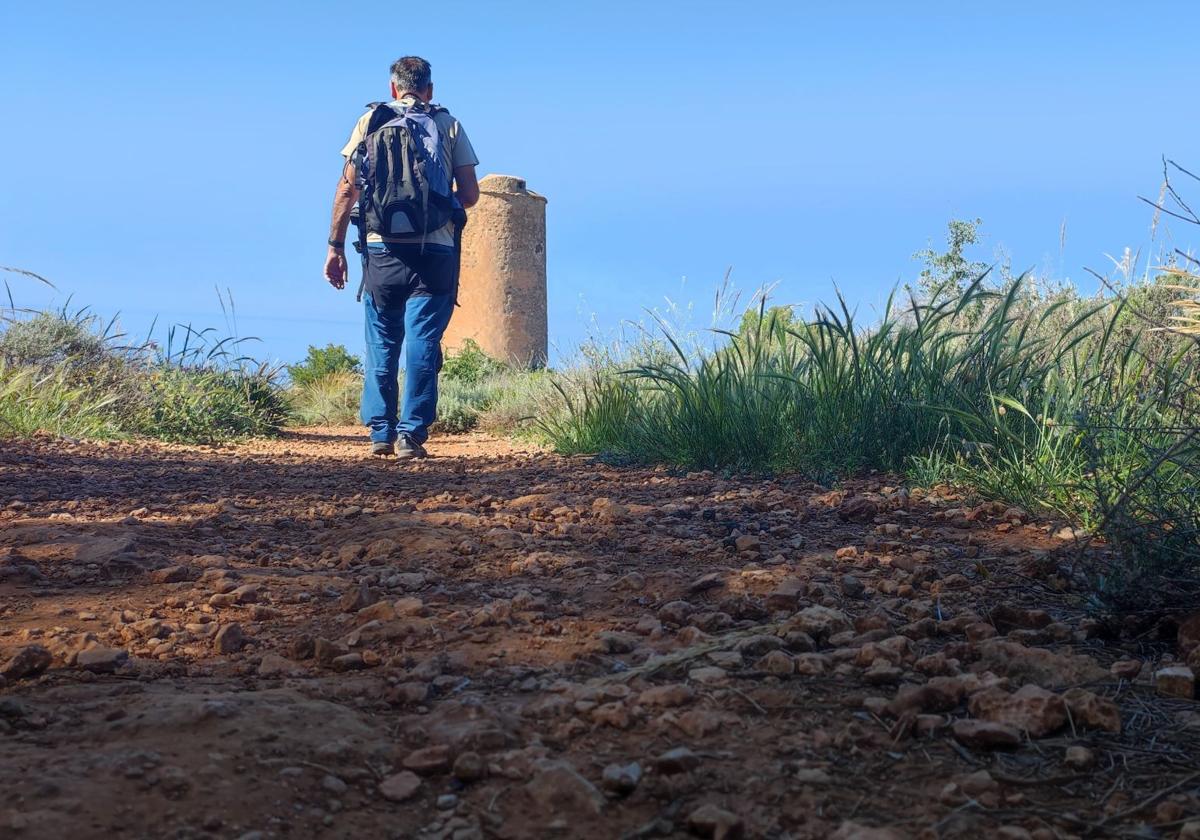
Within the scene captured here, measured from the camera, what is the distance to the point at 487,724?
164 cm

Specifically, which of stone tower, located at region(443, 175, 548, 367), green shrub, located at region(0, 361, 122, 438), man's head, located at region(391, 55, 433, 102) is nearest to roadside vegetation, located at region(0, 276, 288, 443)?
green shrub, located at region(0, 361, 122, 438)

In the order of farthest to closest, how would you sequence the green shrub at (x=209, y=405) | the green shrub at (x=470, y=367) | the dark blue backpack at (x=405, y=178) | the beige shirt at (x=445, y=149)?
the green shrub at (x=470, y=367) < the green shrub at (x=209, y=405) < the beige shirt at (x=445, y=149) < the dark blue backpack at (x=405, y=178)

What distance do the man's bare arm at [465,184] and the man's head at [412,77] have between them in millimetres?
520

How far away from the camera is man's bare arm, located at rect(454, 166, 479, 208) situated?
6996 millimetres

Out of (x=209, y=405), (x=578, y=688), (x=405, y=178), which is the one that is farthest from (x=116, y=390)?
(x=578, y=688)

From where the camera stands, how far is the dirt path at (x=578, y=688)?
1.42 meters

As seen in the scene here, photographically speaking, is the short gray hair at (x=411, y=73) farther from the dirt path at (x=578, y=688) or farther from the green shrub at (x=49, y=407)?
the dirt path at (x=578, y=688)

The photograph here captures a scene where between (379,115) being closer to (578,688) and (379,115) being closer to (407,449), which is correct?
(407,449)

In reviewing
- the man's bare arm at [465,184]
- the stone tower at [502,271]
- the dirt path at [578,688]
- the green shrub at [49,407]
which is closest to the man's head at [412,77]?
the man's bare arm at [465,184]

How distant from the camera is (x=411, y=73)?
22.5 feet

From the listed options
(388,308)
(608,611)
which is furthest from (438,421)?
(608,611)

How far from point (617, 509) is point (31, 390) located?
244 inches

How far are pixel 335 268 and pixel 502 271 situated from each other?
11106 mm

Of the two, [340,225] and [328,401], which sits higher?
[340,225]
